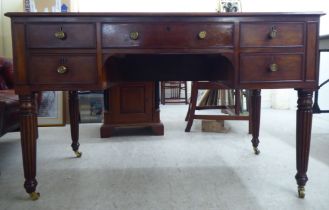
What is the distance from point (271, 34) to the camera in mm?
1296

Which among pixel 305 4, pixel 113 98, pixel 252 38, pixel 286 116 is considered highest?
pixel 305 4

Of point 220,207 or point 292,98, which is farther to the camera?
point 292,98

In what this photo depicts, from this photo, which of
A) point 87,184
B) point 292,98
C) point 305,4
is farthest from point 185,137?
point 305,4

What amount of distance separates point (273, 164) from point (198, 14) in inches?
40.5

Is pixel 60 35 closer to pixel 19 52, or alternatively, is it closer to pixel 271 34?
pixel 19 52

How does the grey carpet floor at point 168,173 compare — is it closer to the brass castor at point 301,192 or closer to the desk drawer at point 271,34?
the brass castor at point 301,192

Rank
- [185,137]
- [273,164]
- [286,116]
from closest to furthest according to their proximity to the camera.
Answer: [273,164]
[185,137]
[286,116]

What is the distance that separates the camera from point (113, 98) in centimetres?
271

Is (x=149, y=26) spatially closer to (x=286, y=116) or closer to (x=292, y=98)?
(x=286, y=116)

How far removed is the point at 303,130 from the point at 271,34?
0.43 metres

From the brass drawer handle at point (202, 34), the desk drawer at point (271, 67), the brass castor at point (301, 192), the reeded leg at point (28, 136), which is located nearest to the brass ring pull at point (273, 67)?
the desk drawer at point (271, 67)

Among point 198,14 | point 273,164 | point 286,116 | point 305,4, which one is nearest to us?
point 198,14

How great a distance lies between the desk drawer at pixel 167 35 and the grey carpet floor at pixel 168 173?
66 centimetres

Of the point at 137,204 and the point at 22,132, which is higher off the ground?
the point at 22,132
